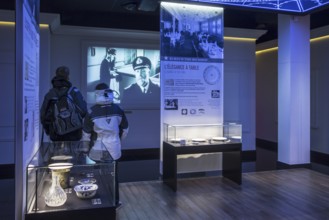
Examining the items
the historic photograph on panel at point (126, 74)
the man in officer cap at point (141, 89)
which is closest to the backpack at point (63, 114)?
the historic photograph on panel at point (126, 74)

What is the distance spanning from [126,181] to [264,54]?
5.87 m

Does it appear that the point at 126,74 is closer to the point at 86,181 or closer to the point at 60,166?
the point at 86,181

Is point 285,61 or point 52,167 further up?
point 285,61

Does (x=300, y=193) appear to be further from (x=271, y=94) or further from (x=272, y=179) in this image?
(x=271, y=94)

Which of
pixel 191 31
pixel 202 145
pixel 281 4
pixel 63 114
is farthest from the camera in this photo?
pixel 281 4

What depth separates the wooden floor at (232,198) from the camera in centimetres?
344

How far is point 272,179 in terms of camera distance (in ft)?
16.0

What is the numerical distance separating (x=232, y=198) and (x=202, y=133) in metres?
1.22

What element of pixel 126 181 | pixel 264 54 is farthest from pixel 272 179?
pixel 264 54

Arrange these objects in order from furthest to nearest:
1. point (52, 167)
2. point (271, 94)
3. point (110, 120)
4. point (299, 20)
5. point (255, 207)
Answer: point (271, 94)
point (299, 20)
point (255, 207)
point (110, 120)
point (52, 167)

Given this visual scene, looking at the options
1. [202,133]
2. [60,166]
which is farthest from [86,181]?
[202,133]

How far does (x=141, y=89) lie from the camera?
7016 millimetres

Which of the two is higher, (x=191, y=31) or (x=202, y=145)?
(x=191, y=31)

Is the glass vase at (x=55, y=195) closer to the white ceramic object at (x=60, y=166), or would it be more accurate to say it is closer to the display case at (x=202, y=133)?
the white ceramic object at (x=60, y=166)
